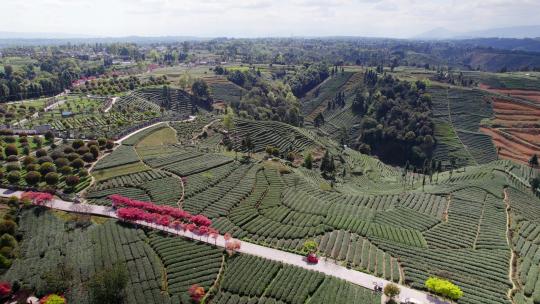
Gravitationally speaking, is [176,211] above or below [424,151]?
above

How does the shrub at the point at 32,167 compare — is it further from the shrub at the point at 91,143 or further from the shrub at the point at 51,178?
the shrub at the point at 91,143

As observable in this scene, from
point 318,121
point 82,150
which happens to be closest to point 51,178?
point 82,150

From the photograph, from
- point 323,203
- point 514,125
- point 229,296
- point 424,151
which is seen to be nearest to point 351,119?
point 424,151

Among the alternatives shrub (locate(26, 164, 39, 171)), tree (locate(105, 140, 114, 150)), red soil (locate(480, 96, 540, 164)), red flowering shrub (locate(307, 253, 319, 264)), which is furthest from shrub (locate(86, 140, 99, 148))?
red soil (locate(480, 96, 540, 164))

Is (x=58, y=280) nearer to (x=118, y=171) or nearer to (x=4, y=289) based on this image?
(x=4, y=289)

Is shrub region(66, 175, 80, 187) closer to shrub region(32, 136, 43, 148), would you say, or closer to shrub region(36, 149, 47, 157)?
shrub region(36, 149, 47, 157)

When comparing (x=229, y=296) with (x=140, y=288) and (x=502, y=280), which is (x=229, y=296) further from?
(x=502, y=280)
